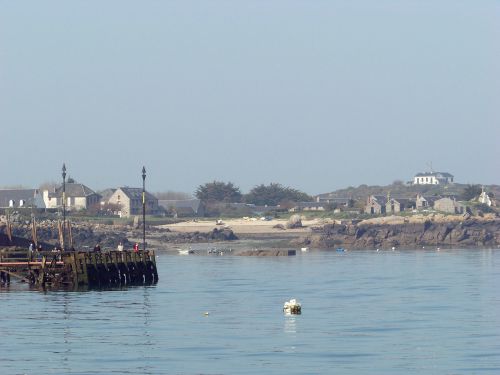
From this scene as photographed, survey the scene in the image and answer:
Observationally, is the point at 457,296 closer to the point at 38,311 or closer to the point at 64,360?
the point at 38,311

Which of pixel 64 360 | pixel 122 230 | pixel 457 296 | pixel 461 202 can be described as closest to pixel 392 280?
pixel 457 296

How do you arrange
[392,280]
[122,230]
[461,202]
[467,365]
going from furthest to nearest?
1. [461,202]
2. [122,230]
3. [392,280]
4. [467,365]

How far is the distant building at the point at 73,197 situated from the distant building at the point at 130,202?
3.10 meters

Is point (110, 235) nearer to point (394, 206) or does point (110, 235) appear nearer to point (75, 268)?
point (394, 206)

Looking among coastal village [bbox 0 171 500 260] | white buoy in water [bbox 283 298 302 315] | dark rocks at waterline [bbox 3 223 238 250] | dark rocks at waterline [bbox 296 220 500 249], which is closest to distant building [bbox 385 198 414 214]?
coastal village [bbox 0 171 500 260]

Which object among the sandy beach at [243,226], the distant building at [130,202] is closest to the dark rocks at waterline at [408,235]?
the sandy beach at [243,226]

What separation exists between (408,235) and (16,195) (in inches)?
2545

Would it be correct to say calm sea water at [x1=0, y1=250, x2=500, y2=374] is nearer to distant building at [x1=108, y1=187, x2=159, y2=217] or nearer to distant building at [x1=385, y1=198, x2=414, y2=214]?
distant building at [x1=108, y1=187, x2=159, y2=217]

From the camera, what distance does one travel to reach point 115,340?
141ft

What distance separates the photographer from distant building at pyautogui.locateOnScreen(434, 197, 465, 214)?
181750 mm

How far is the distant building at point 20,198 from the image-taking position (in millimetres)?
187250

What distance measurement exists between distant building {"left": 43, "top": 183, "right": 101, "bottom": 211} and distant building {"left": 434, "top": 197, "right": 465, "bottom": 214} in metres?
49.9

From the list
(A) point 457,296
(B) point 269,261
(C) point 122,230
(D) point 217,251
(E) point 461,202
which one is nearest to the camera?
(A) point 457,296

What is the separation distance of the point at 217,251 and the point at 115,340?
8502 centimetres
